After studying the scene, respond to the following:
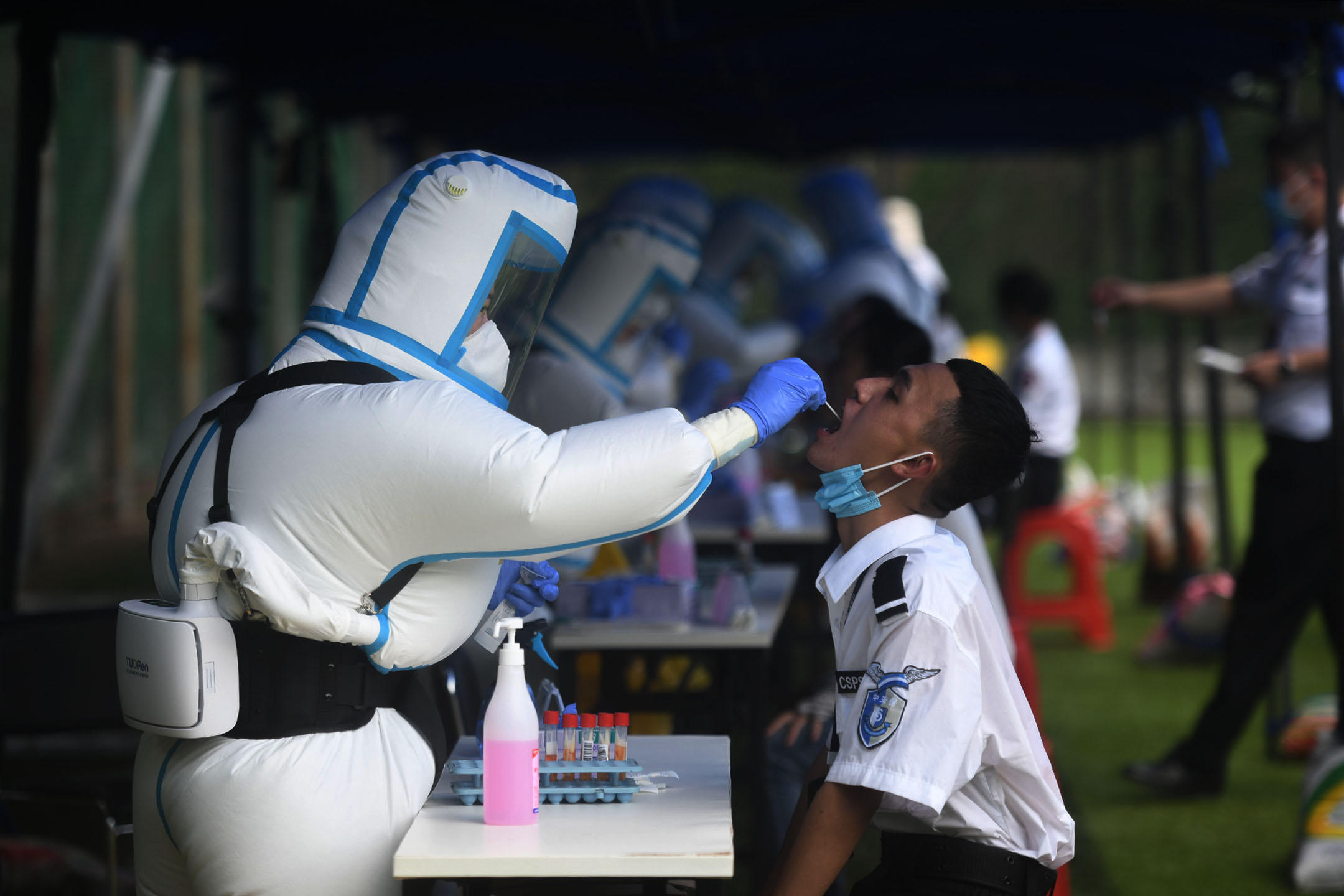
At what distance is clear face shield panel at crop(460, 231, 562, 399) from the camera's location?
6.88ft

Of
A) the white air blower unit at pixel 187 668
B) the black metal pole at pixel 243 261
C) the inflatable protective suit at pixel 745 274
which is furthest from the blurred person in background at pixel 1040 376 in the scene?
the white air blower unit at pixel 187 668

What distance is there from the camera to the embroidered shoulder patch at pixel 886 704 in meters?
1.89

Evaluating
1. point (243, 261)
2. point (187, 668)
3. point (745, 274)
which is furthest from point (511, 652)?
point (745, 274)

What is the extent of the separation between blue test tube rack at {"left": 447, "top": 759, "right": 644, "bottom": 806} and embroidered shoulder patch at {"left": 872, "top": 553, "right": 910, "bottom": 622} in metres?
0.44

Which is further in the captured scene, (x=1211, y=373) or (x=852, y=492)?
(x=1211, y=373)

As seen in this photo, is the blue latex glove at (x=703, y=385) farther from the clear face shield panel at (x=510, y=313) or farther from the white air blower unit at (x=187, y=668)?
the white air blower unit at (x=187, y=668)

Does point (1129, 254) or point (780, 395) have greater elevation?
point (1129, 254)

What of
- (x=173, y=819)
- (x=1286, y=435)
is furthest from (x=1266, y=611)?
(x=173, y=819)

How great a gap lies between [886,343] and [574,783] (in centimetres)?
178

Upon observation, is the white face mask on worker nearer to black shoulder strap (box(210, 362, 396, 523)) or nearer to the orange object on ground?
black shoulder strap (box(210, 362, 396, 523))

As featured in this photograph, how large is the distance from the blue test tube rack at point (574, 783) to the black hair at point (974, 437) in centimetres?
63

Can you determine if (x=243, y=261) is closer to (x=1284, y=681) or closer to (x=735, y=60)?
(x=735, y=60)

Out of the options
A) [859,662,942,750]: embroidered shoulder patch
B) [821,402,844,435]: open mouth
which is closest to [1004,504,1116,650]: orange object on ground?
[821,402,844,435]: open mouth

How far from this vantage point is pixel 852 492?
7.03ft
